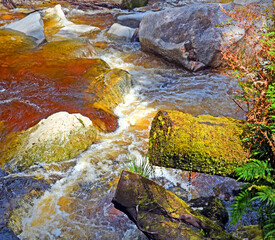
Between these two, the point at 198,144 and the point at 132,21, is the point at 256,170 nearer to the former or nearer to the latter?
the point at 198,144

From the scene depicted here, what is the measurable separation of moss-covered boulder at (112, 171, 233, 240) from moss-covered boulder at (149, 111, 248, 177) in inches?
19.1

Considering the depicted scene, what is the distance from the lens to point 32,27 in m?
9.49

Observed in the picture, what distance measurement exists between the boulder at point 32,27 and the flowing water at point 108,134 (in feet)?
6.97

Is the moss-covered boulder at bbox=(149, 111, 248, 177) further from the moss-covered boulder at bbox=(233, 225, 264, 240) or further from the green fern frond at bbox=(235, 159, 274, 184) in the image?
the moss-covered boulder at bbox=(233, 225, 264, 240)

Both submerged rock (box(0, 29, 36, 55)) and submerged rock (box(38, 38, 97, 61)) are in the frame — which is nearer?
submerged rock (box(38, 38, 97, 61))

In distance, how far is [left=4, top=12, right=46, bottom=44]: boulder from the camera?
9.05 metres

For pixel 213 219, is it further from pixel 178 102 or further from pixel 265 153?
pixel 178 102

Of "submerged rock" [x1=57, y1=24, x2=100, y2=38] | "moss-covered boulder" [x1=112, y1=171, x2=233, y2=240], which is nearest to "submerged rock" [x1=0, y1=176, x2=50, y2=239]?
"moss-covered boulder" [x1=112, y1=171, x2=233, y2=240]

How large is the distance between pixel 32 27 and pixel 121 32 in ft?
11.3

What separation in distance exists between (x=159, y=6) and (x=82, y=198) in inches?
578

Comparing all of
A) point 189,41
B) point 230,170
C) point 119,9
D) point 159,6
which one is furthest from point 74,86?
point 159,6

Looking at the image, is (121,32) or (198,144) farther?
(121,32)

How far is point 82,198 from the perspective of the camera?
3.75 m

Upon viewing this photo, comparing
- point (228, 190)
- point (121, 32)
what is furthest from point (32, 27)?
point (228, 190)
